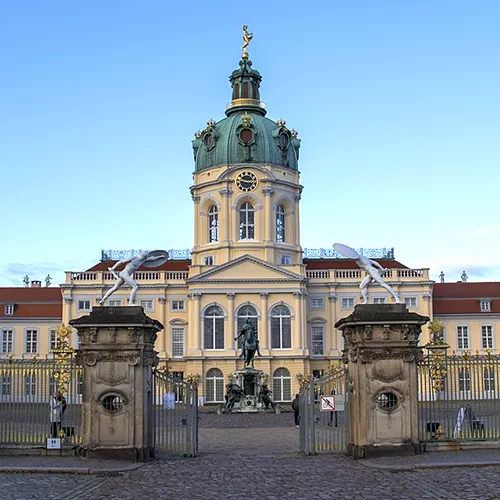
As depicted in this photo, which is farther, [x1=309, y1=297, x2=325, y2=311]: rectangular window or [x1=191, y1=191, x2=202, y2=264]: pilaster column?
[x1=191, y1=191, x2=202, y2=264]: pilaster column

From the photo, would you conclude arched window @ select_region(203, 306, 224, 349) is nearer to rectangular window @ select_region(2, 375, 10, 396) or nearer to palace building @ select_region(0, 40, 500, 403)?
palace building @ select_region(0, 40, 500, 403)

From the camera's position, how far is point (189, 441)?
2142cm

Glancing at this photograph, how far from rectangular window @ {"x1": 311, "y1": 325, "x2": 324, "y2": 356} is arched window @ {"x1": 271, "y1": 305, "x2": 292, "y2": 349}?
3.26 m

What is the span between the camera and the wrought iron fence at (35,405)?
20.8 meters

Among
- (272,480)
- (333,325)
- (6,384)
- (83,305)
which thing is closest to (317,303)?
(333,325)

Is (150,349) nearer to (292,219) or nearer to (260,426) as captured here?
(260,426)

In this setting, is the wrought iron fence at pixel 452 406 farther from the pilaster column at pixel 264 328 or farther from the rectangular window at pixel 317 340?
the rectangular window at pixel 317 340

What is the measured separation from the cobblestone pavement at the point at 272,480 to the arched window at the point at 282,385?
4597 cm

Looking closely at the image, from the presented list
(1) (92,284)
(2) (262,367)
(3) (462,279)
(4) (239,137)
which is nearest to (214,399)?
(2) (262,367)

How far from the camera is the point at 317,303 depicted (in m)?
71.6

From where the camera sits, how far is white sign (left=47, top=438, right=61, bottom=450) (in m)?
20.4

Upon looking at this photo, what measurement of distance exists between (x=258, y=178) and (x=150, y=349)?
2001 inches

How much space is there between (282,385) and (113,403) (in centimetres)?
4807

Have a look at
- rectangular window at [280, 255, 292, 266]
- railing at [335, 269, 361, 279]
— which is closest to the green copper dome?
rectangular window at [280, 255, 292, 266]
